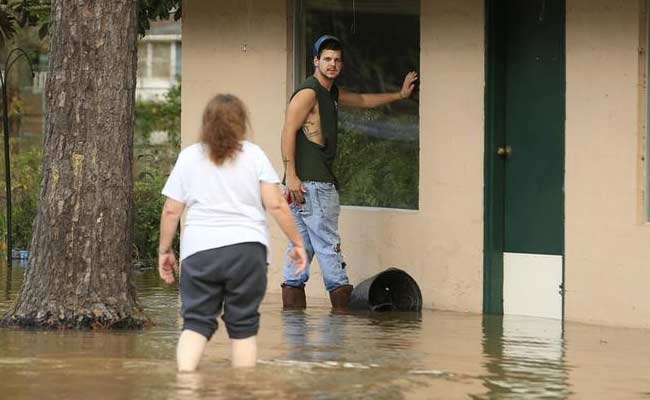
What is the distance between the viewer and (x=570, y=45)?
1170cm

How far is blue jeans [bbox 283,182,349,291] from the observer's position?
1218cm

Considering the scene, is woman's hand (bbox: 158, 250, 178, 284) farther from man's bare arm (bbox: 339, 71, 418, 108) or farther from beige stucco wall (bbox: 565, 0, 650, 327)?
man's bare arm (bbox: 339, 71, 418, 108)

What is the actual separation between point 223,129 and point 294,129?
3682mm

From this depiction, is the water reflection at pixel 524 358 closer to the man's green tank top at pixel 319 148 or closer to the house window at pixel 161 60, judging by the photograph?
the man's green tank top at pixel 319 148

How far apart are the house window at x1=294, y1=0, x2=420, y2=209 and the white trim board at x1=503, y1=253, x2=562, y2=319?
1.10 m

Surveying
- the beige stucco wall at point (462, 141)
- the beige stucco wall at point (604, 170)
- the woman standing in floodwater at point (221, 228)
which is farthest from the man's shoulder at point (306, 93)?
the woman standing in floodwater at point (221, 228)

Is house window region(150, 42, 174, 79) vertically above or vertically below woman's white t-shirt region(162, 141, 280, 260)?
above

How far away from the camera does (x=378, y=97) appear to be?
42.3 feet

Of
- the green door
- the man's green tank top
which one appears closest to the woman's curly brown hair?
the man's green tank top

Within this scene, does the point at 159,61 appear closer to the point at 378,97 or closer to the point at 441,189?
the point at 378,97

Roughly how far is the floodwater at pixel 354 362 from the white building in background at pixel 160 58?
34009 mm

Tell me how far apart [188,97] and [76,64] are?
3777 mm

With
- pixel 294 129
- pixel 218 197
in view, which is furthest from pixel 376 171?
pixel 218 197

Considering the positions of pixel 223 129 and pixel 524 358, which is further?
pixel 524 358
